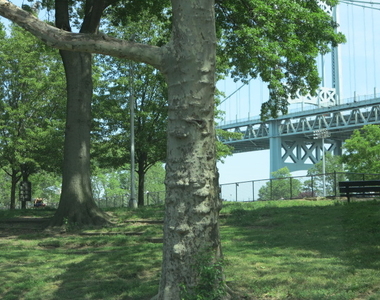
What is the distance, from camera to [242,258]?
8.20m

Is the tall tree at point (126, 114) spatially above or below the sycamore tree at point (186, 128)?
above

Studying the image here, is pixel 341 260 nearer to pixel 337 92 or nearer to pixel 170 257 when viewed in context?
pixel 170 257

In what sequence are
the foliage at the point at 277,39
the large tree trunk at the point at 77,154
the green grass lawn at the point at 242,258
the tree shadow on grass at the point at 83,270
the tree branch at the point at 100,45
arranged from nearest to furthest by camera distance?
the tree branch at the point at 100,45, the green grass lawn at the point at 242,258, the tree shadow on grass at the point at 83,270, the large tree trunk at the point at 77,154, the foliage at the point at 277,39

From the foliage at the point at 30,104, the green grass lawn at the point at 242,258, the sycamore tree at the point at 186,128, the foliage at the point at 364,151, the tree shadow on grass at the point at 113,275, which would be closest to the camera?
the sycamore tree at the point at 186,128

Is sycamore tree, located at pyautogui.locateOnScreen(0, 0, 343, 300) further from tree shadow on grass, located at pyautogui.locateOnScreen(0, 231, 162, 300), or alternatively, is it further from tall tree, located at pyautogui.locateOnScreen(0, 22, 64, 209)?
tall tree, located at pyautogui.locateOnScreen(0, 22, 64, 209)

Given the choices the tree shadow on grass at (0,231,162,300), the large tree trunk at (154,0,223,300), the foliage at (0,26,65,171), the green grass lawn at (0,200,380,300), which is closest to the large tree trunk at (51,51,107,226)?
the green grass lawn at (0,200,380,300)

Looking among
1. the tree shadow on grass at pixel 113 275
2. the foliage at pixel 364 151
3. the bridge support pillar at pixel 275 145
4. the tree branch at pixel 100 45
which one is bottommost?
the tree shadow on grass at pixel 113 275

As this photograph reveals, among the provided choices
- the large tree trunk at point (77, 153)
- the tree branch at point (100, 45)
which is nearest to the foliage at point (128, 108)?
the large tree trunk at point (77, 153)

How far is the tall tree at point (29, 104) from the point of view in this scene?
2952 cm

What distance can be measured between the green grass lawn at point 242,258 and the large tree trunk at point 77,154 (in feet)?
2.78

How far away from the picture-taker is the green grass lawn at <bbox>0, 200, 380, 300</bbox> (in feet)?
21.3

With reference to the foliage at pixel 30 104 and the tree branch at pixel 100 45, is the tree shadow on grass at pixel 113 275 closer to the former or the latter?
the tree branch at pixel 100 45

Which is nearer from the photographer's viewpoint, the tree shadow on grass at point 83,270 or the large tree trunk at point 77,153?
the tree shadow on grass at point 83,270

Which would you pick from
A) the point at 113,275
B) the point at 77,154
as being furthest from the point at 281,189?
the point at 113,275
